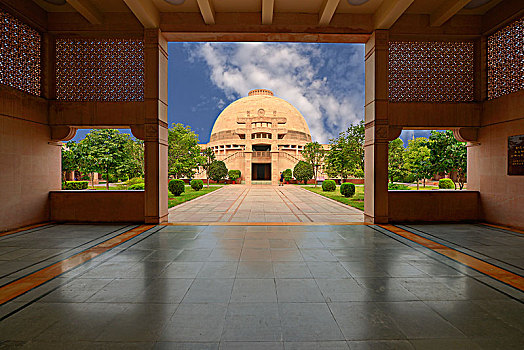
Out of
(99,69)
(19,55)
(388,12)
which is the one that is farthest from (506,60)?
(19,55)

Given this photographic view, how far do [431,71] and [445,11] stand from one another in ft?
5.55

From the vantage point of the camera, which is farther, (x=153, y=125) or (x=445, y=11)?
(x=153, y=125)

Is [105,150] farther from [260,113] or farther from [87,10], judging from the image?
[260,113]

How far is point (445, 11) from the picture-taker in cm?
756

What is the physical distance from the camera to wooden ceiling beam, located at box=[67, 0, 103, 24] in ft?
23.2

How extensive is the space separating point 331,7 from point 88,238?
9.14 meters

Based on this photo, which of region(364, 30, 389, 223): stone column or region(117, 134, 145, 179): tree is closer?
region(364, 30, 389, 223): stone column

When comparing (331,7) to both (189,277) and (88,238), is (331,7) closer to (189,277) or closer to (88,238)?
(189,277)

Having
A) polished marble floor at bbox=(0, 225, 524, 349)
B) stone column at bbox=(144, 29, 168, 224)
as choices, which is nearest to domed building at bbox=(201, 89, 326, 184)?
stone column at bbox=(144, 29, 168, 224)

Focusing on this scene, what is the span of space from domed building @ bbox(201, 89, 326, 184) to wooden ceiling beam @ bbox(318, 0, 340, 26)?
1132 inches

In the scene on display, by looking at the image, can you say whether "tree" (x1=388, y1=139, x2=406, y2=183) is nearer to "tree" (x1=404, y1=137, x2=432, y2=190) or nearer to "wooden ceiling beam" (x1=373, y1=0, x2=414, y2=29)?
"tree" (x1=404, y1=137, x2=432, y2=190)

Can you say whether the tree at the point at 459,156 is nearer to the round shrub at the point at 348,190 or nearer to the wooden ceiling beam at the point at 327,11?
the round shrub at the point at 348,190

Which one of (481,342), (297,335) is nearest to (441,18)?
(481,342)

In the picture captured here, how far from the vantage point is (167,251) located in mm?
5410
